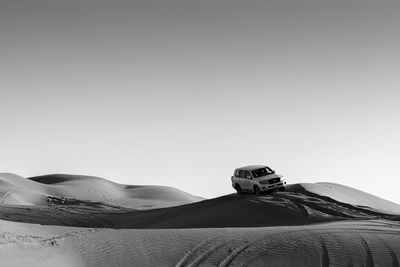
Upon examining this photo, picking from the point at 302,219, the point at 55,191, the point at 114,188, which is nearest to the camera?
the point at 302,219

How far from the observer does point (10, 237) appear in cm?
1933

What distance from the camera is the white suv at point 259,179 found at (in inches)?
1299

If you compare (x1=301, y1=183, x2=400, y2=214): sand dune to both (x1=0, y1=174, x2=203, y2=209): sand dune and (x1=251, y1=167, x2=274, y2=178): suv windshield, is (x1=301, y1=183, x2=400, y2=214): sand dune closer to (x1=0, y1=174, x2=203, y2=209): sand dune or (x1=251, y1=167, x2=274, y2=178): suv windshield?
(x1=251, y1=167, x2=274, y2=178): suv windshield

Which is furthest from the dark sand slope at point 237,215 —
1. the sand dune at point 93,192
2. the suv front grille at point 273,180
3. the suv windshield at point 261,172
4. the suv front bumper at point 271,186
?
the sand dune at point 93,192

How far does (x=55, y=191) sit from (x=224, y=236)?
50.1 metres

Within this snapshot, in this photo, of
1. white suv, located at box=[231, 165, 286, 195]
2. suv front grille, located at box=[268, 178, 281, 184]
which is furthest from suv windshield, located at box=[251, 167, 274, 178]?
suv front grille, located at box=[268, 178, 281, 184]

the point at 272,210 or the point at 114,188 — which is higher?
the point at 114,188

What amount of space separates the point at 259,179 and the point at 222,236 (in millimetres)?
11954

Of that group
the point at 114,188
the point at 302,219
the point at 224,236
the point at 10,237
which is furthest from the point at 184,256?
the point at 114,188

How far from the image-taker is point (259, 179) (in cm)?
3303

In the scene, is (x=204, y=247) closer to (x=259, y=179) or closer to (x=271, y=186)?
(x=259, y=179)

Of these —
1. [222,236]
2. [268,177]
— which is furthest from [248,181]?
[222,236]

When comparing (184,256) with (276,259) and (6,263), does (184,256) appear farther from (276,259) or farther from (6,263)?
(6,263)

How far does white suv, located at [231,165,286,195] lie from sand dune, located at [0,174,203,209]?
25866 millimetres
